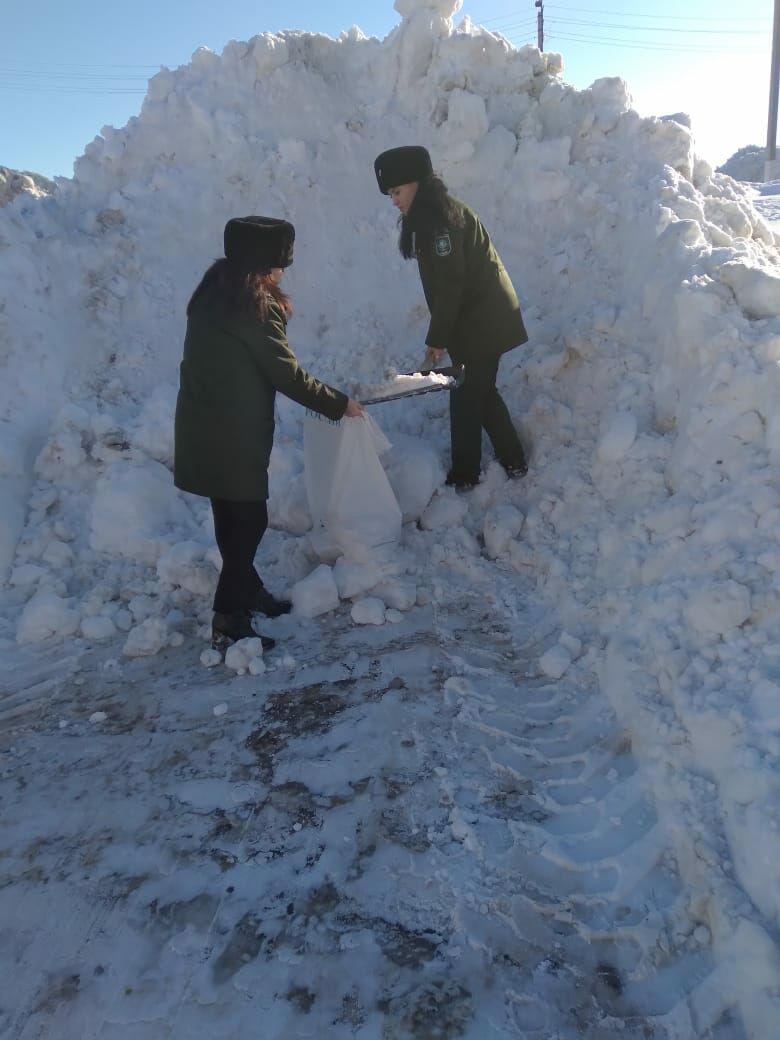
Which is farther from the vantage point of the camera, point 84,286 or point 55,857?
point 84,286

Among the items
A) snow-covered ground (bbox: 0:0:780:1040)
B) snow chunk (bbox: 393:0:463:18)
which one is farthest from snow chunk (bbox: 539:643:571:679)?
snow chunk (bbox: 393:0:463:18)

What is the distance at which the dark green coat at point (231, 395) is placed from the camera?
266cm

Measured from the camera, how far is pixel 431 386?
3.28m

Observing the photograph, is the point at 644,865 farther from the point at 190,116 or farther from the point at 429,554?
the point at 190,116

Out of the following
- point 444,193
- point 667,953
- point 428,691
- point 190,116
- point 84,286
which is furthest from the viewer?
point 190,116

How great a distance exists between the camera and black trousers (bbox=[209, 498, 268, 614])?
2920 millimetres

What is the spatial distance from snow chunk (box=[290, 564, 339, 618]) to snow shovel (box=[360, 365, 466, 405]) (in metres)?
0.83

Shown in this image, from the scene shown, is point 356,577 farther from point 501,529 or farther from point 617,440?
point 617,440

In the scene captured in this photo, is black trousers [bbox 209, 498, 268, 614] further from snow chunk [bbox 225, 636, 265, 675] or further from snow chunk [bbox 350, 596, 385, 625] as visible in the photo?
snow chunk [bbox 350, 596, 385, 625]

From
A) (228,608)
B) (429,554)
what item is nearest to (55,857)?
(228,608)

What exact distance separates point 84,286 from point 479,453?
298 cm

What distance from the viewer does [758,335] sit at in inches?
110

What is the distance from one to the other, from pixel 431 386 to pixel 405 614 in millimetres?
1060

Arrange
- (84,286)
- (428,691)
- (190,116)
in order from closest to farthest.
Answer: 1. (428,691)
2. (84,286)
3. (190,116)
